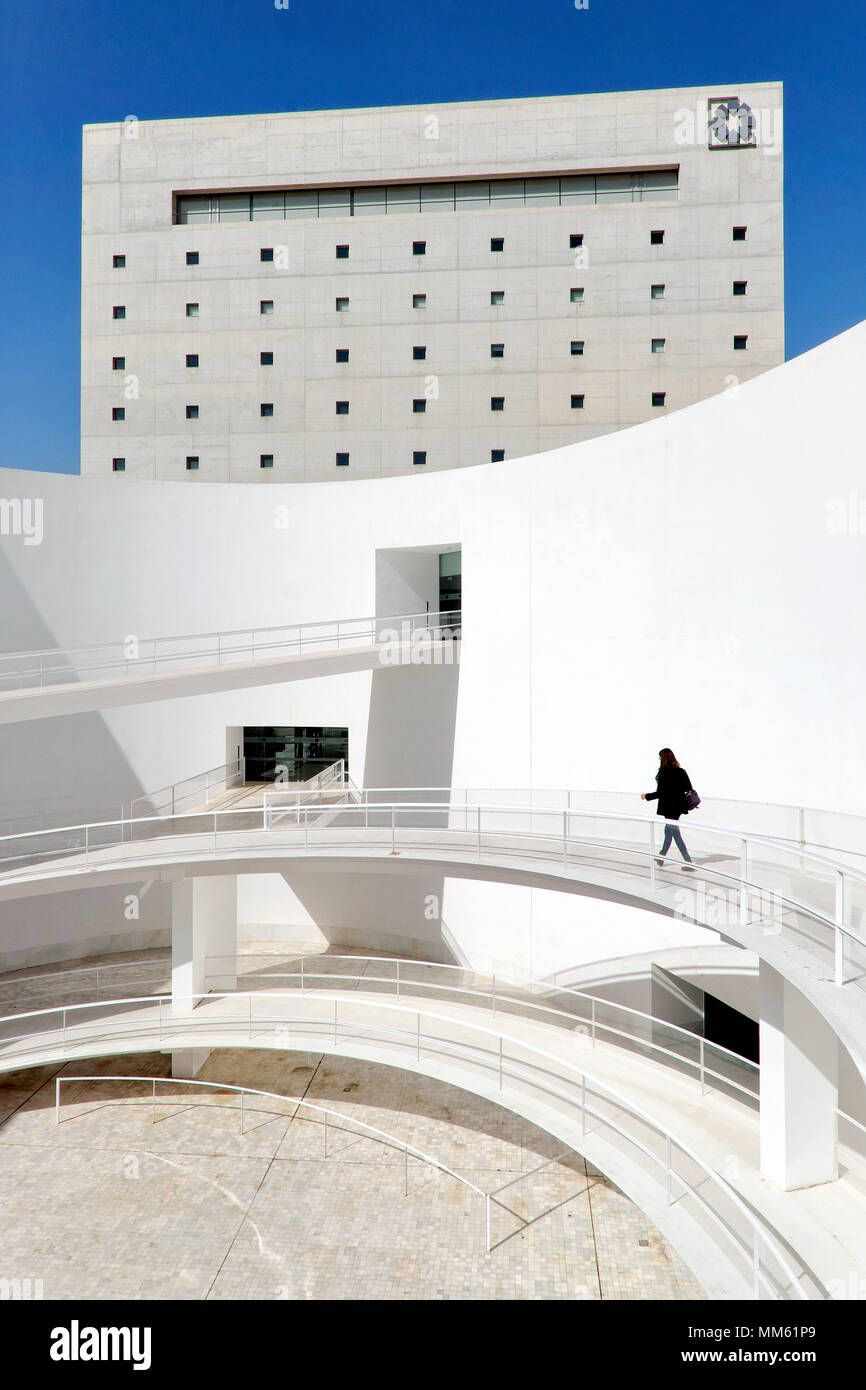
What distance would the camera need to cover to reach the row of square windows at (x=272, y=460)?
2050 cm

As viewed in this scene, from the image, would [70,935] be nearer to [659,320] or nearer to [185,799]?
[185,799]

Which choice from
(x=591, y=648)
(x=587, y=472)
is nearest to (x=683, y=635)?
(x=591, y=648)

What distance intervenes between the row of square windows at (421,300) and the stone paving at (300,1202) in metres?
16.9

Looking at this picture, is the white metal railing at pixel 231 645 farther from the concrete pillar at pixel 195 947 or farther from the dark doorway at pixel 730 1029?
the dark doorway at pixel 730 1029

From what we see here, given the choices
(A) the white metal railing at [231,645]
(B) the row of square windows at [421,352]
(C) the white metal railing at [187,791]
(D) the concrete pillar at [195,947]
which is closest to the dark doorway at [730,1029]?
(D) the concrete pillar at [195,947]

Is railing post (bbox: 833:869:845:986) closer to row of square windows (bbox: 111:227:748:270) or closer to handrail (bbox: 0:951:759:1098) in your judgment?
handrail (bbox: 0:951:759:1098)

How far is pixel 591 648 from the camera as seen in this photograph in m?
11.9

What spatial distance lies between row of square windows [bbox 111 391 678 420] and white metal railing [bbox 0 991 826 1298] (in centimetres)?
1434

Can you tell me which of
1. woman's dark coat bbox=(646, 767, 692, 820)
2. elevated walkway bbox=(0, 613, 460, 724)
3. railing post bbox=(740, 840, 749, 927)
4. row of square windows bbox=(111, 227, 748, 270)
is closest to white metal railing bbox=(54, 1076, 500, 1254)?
railing post bbox=(740, 840, 749, 927)

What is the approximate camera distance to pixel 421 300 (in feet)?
67.2

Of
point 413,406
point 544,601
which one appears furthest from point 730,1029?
point 413,406

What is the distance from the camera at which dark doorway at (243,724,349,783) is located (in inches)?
605

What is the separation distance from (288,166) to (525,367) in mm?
7576
